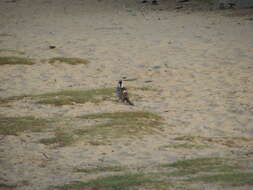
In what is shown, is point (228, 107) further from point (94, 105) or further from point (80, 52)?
point (80, 52)

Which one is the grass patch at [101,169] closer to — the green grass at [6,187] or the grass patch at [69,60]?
the green grass at [6,187]

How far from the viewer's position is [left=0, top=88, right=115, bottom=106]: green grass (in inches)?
412

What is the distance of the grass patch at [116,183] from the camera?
6074 mm

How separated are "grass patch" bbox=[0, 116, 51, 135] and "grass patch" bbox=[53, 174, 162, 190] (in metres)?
2.58

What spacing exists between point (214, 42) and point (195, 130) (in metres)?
8.39

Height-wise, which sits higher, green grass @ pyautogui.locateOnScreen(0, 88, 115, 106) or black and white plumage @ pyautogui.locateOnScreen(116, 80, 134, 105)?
black and white plumage @ pyautogui.locateOnScreen(116, 80, 134, 105)

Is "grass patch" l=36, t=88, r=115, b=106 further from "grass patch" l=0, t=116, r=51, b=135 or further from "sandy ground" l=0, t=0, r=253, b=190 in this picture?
"grass patch" l=0, t=116, r=51, b=135

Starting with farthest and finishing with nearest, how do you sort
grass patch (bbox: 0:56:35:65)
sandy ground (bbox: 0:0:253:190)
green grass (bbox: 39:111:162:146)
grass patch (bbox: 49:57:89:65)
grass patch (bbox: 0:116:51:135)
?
grass patch (bbox: 49:57:89:65)
grass patch (bbox: 0:56:35:65)
grass patch (bbox: 0:116:51:135)
green grass (bbox: 39:111:162:146)
sandy ground (bbox: 0:0:253:190)

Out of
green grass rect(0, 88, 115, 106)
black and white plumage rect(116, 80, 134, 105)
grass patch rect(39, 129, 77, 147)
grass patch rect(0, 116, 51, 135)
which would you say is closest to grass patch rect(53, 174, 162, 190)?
grass patch rect(39, 129, 77, 147)

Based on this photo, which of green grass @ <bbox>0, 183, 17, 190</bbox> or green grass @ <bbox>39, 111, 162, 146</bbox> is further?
green grass @ <bbox>39, 111, 162, 146</bbox>

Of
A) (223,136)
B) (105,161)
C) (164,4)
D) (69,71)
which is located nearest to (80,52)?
(69,71)

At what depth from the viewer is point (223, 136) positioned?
8.81 metres

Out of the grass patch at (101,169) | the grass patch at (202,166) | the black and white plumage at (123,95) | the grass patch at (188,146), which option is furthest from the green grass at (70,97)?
the grass patch at (202,166)

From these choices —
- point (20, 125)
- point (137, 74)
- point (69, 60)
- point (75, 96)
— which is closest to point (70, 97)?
point (75, 96)
